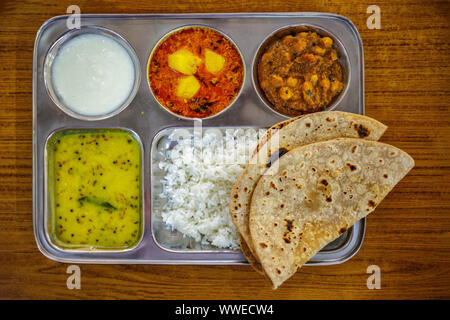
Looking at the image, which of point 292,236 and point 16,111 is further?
point 16,111

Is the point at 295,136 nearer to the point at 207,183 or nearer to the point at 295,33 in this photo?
the point at 207,183

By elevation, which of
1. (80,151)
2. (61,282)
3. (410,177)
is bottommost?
(61,282)

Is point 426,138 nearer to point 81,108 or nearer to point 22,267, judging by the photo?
point 81,108

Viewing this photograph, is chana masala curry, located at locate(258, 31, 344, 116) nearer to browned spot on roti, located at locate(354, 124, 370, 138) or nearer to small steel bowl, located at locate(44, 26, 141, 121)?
browned spot on roti, located at locate(354, 124, 370, 138)

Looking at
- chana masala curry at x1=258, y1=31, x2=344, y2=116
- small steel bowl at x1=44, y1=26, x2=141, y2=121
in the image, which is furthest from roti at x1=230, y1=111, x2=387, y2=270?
small steel bowl at x1=44, y1=26, x2=141, y2=121

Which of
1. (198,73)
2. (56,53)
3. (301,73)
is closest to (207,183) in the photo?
(198,73)

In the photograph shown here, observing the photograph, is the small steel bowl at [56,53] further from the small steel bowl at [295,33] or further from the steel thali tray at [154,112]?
the small steel bowl at [295,33]

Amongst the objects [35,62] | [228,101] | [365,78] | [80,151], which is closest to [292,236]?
[228,101]
